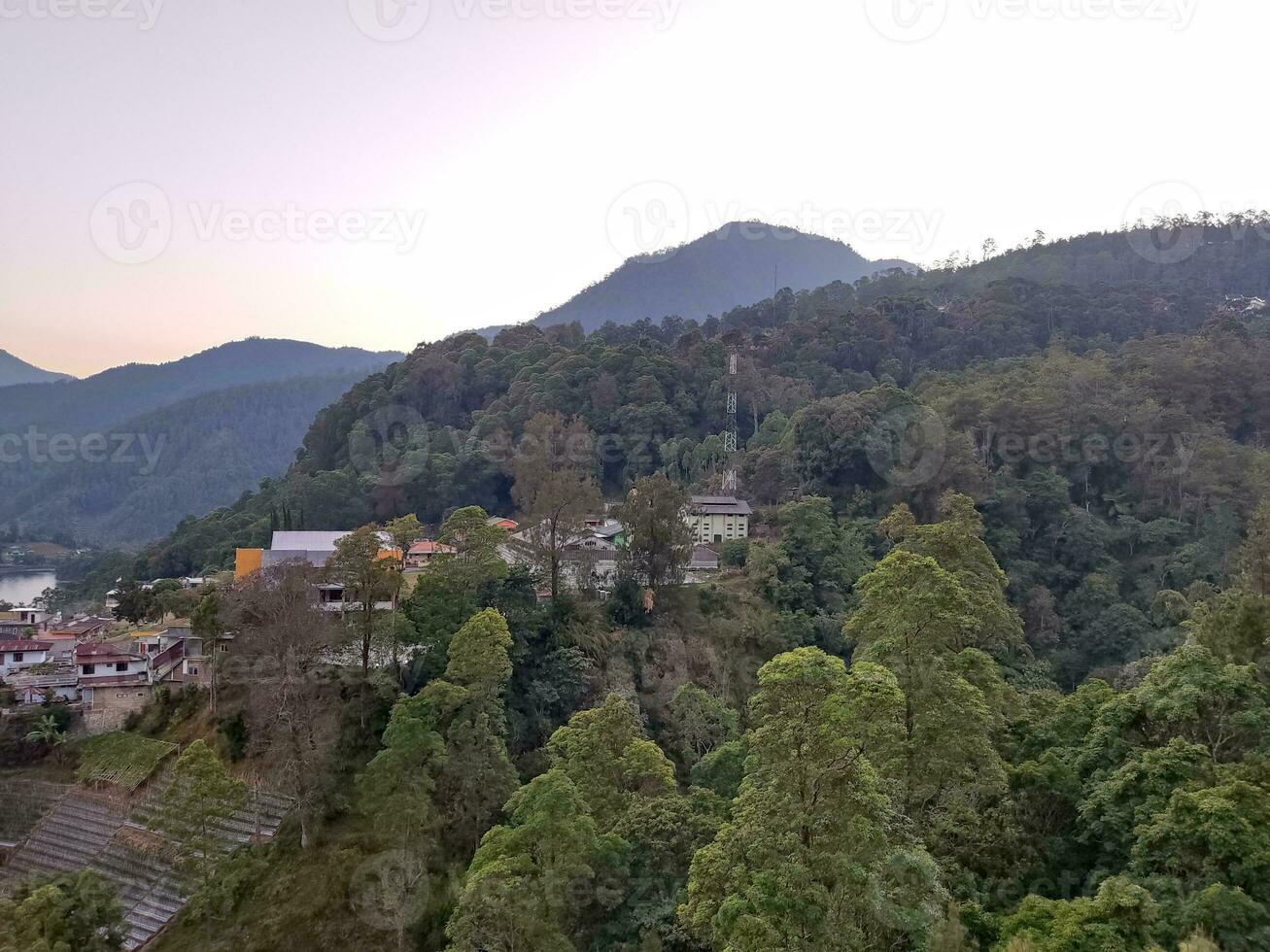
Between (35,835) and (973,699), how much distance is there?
754 inches

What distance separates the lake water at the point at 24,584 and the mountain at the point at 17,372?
10004 centimetres

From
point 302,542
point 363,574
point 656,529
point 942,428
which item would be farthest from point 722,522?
point 363,574

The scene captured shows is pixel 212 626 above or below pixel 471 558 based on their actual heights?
below

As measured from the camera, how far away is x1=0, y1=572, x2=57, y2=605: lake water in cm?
6550

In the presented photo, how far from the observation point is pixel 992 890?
10297 mm

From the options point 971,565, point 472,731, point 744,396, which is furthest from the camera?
point 744,396

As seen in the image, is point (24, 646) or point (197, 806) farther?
point (24, 646)

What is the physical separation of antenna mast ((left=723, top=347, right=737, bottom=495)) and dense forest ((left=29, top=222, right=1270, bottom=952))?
0.75 metres

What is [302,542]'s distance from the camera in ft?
90.4

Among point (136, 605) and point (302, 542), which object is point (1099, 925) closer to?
point (136, 605)

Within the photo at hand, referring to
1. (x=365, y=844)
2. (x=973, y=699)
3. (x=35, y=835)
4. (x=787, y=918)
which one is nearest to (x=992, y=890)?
(x=973, y=699)

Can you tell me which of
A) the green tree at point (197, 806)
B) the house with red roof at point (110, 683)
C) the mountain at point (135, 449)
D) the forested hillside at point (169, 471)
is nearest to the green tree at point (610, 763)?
the green tree at point (197, 806)

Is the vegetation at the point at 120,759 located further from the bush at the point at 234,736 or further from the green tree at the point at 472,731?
the green tree at the point at 472,731

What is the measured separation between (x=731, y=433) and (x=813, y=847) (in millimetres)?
33169
